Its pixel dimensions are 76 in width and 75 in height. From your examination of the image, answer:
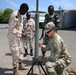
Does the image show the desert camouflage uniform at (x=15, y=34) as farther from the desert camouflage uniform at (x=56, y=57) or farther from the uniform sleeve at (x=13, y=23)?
the desert camouflage uniform at (x=56, y=57)

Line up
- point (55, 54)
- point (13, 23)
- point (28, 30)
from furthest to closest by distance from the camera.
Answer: point (28, 30) → point (13, 23) → point (55, 54)

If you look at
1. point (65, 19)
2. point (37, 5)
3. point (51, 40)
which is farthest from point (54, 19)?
point (65, 19)

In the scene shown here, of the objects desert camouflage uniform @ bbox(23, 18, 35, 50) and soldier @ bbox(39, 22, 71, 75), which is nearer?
soldier @ bbox(39, 22, 71, 75)

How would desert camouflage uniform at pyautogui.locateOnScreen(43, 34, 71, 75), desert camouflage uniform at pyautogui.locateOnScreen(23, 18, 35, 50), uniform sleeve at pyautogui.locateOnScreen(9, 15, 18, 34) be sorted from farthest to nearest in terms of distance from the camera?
desert camouflage uniform at pyautogui.locateOnScreen(23, 18, 35, 50), uniform sleeve at pyautogui.locateOnScreen(9, 15, 18, 34), desert camouflage uniform at pyautogui.locateOnScreen(43, 34, 71, 75)

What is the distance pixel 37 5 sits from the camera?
733 centimetres

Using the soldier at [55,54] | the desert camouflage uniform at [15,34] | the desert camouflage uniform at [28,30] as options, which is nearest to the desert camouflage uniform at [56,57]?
the soldier at [55,54]

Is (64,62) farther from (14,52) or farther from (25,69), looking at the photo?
(25,69)

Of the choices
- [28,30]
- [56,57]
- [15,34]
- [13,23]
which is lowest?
[56,57]

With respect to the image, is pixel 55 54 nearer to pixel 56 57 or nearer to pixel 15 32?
pixel 56 57

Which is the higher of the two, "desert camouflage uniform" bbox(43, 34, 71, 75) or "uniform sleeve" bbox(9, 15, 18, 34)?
"uniform sleeve" bbox(9, 15, 18, 34)

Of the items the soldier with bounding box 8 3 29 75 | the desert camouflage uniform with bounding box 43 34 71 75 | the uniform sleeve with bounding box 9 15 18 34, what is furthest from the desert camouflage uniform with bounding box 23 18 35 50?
the desert camouflage uniform with bounding box 43 34 71 75

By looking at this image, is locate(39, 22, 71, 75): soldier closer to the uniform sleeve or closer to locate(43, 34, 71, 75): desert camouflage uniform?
locate(43, 34, 71, 75): desert camouflage uniform

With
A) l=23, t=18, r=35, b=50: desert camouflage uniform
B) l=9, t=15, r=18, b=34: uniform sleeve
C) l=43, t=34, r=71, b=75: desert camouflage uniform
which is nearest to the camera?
l=43, t=34, r=71, b=75: desert camouflage uniform

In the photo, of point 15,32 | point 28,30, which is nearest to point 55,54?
point 15,32
